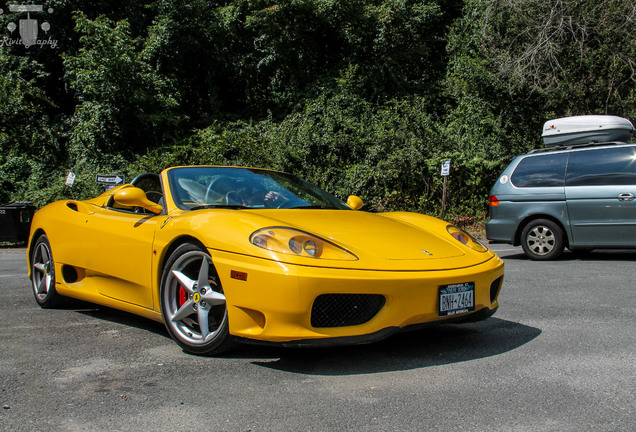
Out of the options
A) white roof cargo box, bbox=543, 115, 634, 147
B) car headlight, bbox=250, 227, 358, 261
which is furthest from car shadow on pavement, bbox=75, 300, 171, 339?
white roof cargo box, bbox=543, 115, 634, 147

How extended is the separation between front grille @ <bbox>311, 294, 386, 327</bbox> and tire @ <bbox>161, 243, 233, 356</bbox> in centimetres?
54

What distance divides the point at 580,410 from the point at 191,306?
2132mm

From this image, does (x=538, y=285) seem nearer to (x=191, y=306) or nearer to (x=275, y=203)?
(x=275, y=203)

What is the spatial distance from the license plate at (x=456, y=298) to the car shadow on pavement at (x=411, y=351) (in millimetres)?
277

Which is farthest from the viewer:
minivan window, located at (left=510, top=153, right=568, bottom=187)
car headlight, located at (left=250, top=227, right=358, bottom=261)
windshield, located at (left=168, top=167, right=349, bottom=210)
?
minivan window, located at (left=510, top=153, right=568, bottom=187)

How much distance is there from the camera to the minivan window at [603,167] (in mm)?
8695

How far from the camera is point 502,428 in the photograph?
2.42 metres

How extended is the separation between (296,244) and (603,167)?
7141 millimetres

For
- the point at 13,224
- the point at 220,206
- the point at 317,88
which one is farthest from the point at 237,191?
the point at 317,88

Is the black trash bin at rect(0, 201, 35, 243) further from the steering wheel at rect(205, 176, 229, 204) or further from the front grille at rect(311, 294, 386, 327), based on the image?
the front grille at rect(311, 294, 386, 327)

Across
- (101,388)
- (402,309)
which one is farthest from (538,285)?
(101,388)

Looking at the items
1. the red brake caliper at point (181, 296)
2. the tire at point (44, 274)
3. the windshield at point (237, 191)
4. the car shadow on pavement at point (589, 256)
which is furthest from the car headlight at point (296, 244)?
the car shadow on pavement at point (589, 256)

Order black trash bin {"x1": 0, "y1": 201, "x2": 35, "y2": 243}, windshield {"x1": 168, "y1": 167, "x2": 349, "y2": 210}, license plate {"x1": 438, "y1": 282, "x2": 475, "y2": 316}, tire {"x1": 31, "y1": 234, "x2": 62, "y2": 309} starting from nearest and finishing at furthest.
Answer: license plate {"x1": 438, "y1": 282, "x2": 475, "y2": 316} < windshield {"x1": 168, "y1": 167, "x2": 349, "y2": 210} < tire {"x1": 31, "y1": 234, "x2": 62, "y2": 309} < black trash bin {"x1": 0, "y1": 201, "x2": 35, "y2": 243}

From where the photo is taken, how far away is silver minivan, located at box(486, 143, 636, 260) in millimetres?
8688
